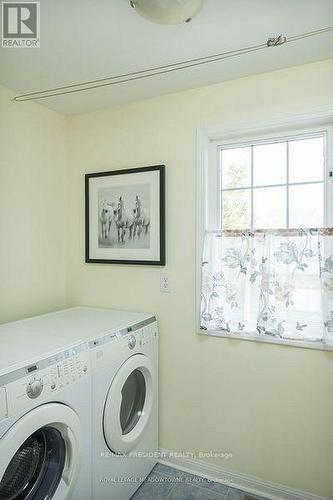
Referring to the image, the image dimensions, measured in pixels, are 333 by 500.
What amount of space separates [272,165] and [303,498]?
188 cm

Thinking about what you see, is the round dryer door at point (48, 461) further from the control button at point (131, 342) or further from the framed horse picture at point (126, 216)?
the framed horse picture at point (126, 216)

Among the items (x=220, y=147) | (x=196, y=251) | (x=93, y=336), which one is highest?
(x=220, y=147)

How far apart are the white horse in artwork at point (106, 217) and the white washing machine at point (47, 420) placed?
990 millimetres

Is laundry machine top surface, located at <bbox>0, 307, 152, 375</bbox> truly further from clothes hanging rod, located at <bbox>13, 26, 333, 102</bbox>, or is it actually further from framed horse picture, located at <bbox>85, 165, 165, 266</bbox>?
clothes hanging rod, located at <bbox>13, 26, 333, 102</bbox>

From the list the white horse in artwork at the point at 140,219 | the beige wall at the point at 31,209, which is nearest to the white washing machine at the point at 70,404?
the beige wall at the point at 31,209

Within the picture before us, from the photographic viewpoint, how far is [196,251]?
1907mm

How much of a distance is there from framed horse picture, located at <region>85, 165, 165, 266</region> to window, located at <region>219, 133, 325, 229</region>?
17.3 inches

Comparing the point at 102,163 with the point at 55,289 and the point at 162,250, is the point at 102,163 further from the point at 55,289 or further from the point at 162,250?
the point at 55,289

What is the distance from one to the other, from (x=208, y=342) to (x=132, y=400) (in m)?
0.58

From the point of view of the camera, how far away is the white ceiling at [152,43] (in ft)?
4.18

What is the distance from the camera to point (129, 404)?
1.82 m

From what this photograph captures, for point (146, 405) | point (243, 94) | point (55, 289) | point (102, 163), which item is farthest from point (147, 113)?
point (146, 405)

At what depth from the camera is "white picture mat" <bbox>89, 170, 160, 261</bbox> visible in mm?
Answer: 2016

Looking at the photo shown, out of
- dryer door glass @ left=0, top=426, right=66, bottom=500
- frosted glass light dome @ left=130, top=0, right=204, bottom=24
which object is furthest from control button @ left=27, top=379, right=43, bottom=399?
frosted glass light dome @ left=130, top=0, right=204, bottom=24
